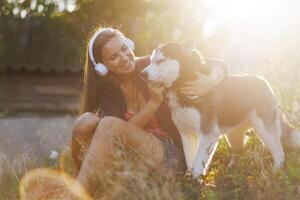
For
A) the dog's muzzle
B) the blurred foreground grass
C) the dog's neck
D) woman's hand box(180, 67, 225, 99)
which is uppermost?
the dog's muzzle

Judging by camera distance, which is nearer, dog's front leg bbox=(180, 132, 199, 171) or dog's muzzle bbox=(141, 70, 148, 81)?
dog's muzzle bbox=(141, 70, 148, 81)

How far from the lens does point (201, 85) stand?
18.0 ft

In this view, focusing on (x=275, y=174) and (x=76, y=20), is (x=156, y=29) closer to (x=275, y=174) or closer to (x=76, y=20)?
(x=76, y=20)

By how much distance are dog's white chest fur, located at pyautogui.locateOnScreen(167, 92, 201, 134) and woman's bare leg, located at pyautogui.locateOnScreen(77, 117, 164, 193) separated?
319 mm

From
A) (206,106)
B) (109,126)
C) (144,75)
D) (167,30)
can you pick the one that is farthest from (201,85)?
(167,30)

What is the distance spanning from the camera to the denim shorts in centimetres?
568

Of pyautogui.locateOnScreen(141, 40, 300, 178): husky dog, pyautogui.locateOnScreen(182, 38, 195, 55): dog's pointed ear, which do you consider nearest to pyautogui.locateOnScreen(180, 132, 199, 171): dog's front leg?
pyautogui.locateOnScreen(141, 40, 300, 178): husky dog

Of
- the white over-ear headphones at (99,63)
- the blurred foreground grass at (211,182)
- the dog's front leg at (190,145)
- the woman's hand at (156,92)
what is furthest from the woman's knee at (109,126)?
the dog's front leg at (190,145)

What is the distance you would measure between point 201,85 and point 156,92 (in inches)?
15.2

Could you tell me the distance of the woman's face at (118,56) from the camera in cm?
568

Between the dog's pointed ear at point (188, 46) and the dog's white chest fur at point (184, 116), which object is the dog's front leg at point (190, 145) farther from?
the dog's pointed ear at point (188, 46)

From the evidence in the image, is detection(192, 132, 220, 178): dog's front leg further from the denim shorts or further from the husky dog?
the denim shorts

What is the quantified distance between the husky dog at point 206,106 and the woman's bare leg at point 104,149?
1.14 ft

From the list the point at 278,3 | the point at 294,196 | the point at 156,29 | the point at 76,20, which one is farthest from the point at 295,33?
the point at 76,20
